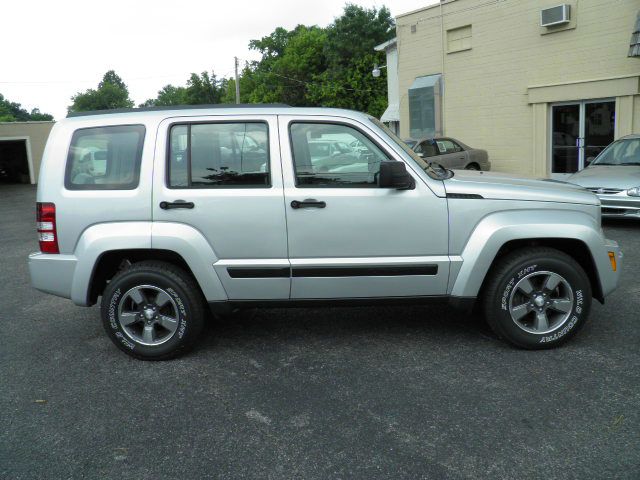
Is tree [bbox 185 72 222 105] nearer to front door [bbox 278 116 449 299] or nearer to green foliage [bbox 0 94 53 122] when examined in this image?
green foliage [bbox 0 94 53 122]

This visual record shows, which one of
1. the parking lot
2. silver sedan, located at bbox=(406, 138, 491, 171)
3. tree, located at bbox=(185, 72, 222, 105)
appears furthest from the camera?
tree, located at bbox=(185, 72, 222, 105)

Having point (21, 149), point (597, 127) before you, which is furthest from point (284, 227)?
point (21, 149)

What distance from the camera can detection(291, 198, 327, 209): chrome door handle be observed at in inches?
178

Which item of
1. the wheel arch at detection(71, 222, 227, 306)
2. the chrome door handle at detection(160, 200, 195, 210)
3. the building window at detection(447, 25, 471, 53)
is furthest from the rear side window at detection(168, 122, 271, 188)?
the building window at detection(447, 25, 471, 53)

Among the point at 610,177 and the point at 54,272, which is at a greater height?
the point at 610,177

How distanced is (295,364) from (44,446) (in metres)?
1.78

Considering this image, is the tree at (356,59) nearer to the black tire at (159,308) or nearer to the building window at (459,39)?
the building window at (459,39)

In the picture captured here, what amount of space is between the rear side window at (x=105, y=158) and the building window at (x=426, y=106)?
18479 millimetres

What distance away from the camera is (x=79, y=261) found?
4.64 m

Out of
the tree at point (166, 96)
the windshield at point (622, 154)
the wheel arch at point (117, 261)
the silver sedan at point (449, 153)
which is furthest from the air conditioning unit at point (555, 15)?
the tree at point (166, 96)

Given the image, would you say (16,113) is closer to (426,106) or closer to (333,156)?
(426,106)

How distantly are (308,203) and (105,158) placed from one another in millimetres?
1622

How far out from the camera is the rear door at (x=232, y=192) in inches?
180

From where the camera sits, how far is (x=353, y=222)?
14.9ft
